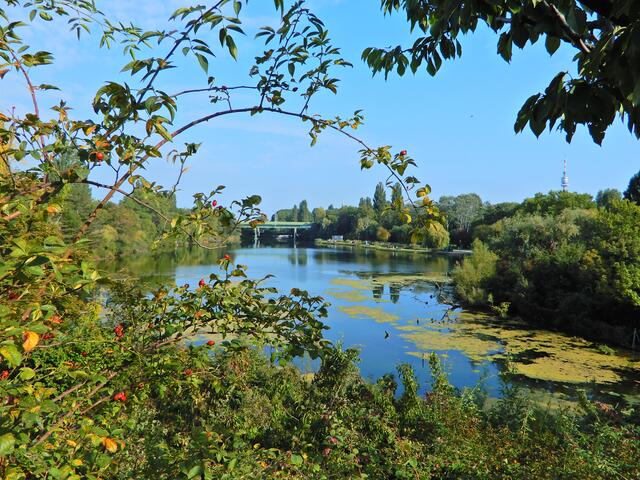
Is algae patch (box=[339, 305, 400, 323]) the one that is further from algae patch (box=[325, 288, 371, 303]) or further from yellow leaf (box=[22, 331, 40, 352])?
yellow leaf (box=[22, 331, 40, 352])

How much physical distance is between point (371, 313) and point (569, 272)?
7.93 meters

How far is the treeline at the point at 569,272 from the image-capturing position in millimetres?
14156

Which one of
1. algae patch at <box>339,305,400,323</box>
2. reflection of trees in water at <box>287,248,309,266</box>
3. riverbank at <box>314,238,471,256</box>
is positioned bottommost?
algae patch at <box>339,305,400,323</box>

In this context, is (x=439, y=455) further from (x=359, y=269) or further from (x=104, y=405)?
(x=359, y=269)

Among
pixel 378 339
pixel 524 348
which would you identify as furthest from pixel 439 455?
pixel 524 348

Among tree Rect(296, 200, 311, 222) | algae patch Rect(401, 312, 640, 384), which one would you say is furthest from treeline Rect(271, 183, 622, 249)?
algae patch Rect(401, 312, 640, 384)

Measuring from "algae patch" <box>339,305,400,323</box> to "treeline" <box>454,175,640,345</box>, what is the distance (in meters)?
3.81

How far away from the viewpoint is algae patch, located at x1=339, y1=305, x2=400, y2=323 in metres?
15.3

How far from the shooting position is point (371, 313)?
53.3 ft

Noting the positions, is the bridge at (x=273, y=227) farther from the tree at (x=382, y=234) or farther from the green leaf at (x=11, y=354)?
the tree at (x=382, y=234)

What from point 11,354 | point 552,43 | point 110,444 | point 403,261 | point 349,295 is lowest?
point 349,295

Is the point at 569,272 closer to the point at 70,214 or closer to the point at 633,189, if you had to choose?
the point at 70,214

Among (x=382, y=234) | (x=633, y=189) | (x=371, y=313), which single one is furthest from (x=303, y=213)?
(x=371, y=313)

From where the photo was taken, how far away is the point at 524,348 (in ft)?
40.4
